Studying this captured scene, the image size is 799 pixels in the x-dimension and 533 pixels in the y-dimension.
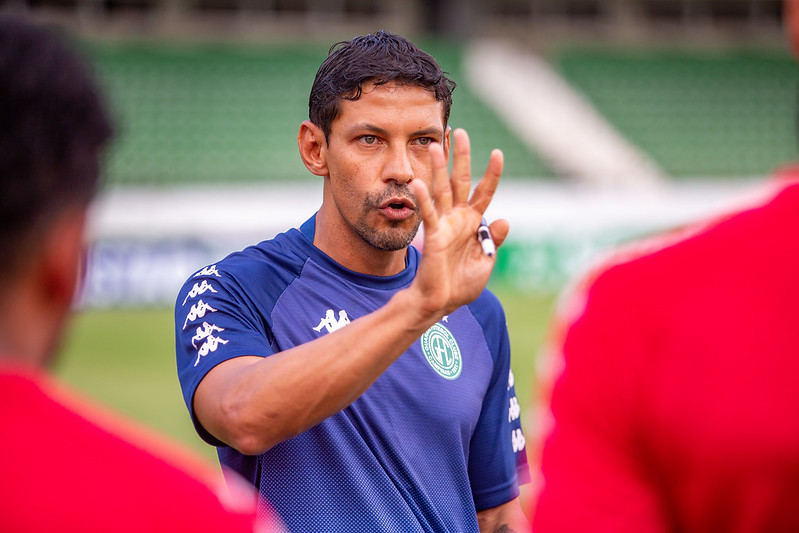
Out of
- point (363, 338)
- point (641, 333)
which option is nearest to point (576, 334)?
point (641, 333)

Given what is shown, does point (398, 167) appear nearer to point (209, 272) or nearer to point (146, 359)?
point (209, 272)

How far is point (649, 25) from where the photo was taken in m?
23.0

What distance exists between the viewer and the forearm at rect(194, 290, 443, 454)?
2029 mm

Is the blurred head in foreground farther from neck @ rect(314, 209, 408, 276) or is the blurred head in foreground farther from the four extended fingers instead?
neck @ rect(314, 209, 408, 276)

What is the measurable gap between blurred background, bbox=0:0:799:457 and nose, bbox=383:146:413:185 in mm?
9829

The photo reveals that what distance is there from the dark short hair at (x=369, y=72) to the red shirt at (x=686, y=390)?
1.54 m

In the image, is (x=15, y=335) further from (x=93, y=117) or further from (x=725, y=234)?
(x=725, y=234)

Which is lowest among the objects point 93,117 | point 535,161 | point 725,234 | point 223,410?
point 535,161

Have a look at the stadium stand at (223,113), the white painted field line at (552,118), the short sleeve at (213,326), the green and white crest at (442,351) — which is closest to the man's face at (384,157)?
the green and white crest at (442,351)

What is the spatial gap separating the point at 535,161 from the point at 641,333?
1847 cm

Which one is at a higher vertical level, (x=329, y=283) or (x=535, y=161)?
(x=329, y=283)

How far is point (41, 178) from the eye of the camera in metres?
1.05

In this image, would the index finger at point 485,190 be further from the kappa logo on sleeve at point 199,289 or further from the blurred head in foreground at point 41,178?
the blurred head in foreground at point 41,178

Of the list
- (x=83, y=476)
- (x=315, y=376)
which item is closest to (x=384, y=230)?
(x=315, y=376)
